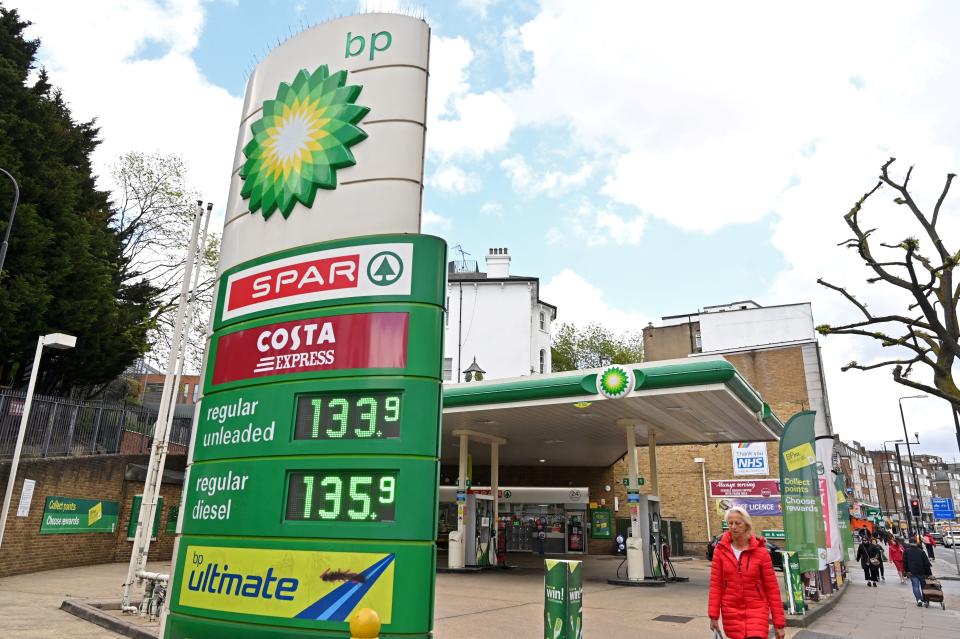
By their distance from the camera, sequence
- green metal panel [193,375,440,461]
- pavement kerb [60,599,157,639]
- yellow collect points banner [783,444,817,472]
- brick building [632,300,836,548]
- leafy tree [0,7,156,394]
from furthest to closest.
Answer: brick building [632,300,836,548], leafy tree [0,7,156,394], yellow collect points banner [783,444,817,472], pavement kerb [60,599,157,639], green metal panel [193,375,440,461]

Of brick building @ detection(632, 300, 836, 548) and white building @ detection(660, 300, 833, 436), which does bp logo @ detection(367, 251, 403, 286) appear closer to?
brick building @ detection(632, 300, 836, 548)

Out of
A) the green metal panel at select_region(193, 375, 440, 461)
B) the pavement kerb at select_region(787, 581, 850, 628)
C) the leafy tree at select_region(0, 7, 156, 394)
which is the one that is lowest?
the pavement kerb at select_region(787, 581, 850, 628)

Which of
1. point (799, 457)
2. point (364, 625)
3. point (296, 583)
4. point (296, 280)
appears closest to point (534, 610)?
point (799, 457)

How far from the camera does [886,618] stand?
13.6 m

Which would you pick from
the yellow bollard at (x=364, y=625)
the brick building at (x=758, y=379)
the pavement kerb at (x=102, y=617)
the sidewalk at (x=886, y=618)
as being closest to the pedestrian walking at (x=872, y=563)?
the sidewalk at (x=886, y=618)

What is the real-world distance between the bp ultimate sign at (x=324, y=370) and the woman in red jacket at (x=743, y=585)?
286 centimetres

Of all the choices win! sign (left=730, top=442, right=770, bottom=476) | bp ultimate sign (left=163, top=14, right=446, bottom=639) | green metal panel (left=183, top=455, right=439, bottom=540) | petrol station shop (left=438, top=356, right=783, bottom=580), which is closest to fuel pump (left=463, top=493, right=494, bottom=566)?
petrol station shop (left=438, top=356, right=783, bottom=580)

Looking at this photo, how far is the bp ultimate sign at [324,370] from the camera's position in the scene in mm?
4887

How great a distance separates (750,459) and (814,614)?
22.9m

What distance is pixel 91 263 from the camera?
22.0 m

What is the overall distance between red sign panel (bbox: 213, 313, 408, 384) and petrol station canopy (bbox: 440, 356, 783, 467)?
10780 millimetres

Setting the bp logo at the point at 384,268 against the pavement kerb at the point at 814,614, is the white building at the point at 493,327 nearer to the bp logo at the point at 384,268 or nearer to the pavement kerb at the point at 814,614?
the pavement kerb at the point at 814,614

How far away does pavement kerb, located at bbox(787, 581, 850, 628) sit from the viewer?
11.7 meters

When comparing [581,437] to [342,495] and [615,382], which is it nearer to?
[615,382]
